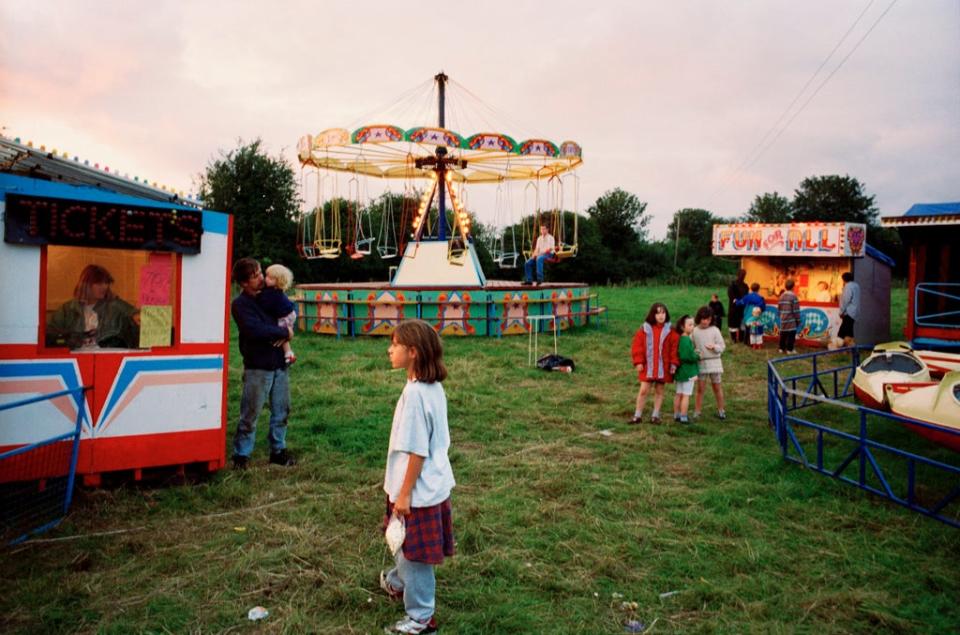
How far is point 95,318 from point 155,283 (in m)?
0.53

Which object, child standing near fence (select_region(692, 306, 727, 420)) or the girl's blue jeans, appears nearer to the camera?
the girl's blue jeans

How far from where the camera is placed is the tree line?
32.2 meters

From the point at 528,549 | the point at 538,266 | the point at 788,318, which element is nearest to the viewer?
the point at 528,549

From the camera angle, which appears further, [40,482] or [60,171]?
[60,171]

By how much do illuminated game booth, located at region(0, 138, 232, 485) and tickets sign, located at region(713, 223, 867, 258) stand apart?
14.1 m

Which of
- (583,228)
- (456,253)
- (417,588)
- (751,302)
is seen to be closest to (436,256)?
(456,253)

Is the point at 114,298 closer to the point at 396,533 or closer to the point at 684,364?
the point at 396,533

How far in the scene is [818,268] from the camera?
16.6 meters

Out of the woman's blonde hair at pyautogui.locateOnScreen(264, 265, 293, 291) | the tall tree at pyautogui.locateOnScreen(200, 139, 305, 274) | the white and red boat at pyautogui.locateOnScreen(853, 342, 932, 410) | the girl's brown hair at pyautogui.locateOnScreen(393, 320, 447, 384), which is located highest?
the tall tree at pyautogui.locateOnScreen(200, 139, 305, 274)

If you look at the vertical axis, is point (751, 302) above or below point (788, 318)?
above

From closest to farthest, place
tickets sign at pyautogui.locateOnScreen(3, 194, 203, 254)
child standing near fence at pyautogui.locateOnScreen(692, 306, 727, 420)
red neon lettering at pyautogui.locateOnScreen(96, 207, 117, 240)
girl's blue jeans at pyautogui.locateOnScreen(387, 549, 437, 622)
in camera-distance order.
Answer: girl's blue jeans at pyautogui.locateOnScreen(387, 549, 437, 622), tickets sign at pyautogui.locateOnScreen(3, 194, 203, 254), red neon lettering at pyautogui.locateOnScreen(96, 207, 117, 240), child standing near fence at pyautogui.locateOnScreen(692, 306, 727, 420)

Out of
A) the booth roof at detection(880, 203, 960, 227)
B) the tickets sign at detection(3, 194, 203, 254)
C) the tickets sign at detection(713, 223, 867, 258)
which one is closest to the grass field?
the tickets sign at detection(3, 194, 203, 254)

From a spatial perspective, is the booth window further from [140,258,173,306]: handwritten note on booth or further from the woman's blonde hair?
the woman's blonde hair

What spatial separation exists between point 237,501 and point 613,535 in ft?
9.60
